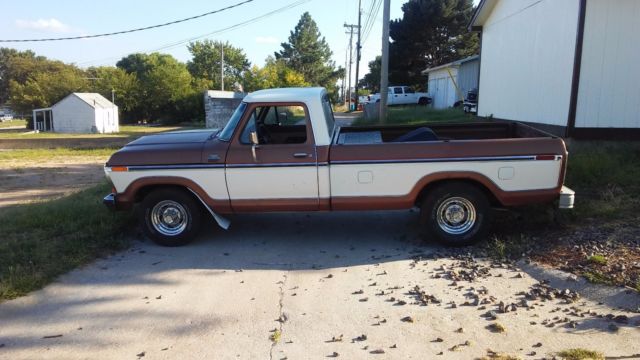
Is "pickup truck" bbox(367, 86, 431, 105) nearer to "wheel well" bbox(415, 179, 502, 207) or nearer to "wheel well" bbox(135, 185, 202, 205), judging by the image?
"wheel well" bbox(415, 179, 502, 207)

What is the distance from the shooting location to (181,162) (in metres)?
6.16

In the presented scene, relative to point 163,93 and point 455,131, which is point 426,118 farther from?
point 163,93

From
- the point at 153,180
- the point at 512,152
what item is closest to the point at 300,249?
the point at 153,180

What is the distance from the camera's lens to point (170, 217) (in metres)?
6.43

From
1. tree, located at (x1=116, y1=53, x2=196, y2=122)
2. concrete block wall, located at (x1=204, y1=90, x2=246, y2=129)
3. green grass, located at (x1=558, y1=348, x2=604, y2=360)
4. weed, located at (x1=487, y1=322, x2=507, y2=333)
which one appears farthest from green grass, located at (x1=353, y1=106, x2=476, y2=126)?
tree, located at (x1=116, y1=53, x2=196, y2=122)

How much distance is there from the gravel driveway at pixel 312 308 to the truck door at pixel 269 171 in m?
Answer: 0.60

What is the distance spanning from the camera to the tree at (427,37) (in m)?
52.3

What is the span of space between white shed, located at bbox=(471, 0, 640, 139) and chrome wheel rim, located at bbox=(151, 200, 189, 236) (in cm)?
803

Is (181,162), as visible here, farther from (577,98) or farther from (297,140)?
(577,98)

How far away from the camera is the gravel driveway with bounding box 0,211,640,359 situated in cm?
389

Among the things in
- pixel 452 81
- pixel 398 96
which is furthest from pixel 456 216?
pixel 398 96

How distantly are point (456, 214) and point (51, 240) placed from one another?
4.88 meters

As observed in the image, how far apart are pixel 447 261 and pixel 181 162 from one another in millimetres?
3226

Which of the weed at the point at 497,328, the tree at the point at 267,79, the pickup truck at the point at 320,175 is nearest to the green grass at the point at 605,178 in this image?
the pickup truck at the point at 320,175
